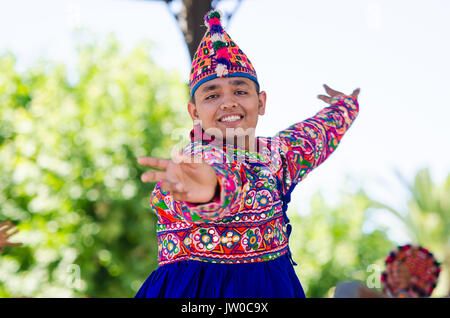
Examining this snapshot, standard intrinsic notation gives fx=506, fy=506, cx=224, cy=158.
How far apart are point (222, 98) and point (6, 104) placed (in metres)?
10.1

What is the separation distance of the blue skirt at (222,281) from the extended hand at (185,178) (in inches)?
16.7

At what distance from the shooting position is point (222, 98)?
2.08 meters

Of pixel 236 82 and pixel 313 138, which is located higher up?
pixel 236 82

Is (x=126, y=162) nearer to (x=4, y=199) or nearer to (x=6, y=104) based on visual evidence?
(x=4, y=199)

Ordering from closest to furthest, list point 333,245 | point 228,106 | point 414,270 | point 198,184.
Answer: point 198,184 < point 228,106 < point 414,270 < point 333,245

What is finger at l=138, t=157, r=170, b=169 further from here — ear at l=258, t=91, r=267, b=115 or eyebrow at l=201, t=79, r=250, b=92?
ear at l=258, t=91, r=267, b=115

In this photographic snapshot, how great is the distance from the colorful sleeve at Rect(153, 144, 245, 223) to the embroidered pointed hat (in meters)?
0.41

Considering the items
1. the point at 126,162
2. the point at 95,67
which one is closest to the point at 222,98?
the point at 126,162

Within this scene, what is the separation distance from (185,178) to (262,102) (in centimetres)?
97

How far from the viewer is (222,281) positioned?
180 cm

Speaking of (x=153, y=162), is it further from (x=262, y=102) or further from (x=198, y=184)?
(x=262, y=102)

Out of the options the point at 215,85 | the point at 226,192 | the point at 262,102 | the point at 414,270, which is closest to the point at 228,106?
the point at 215,85
